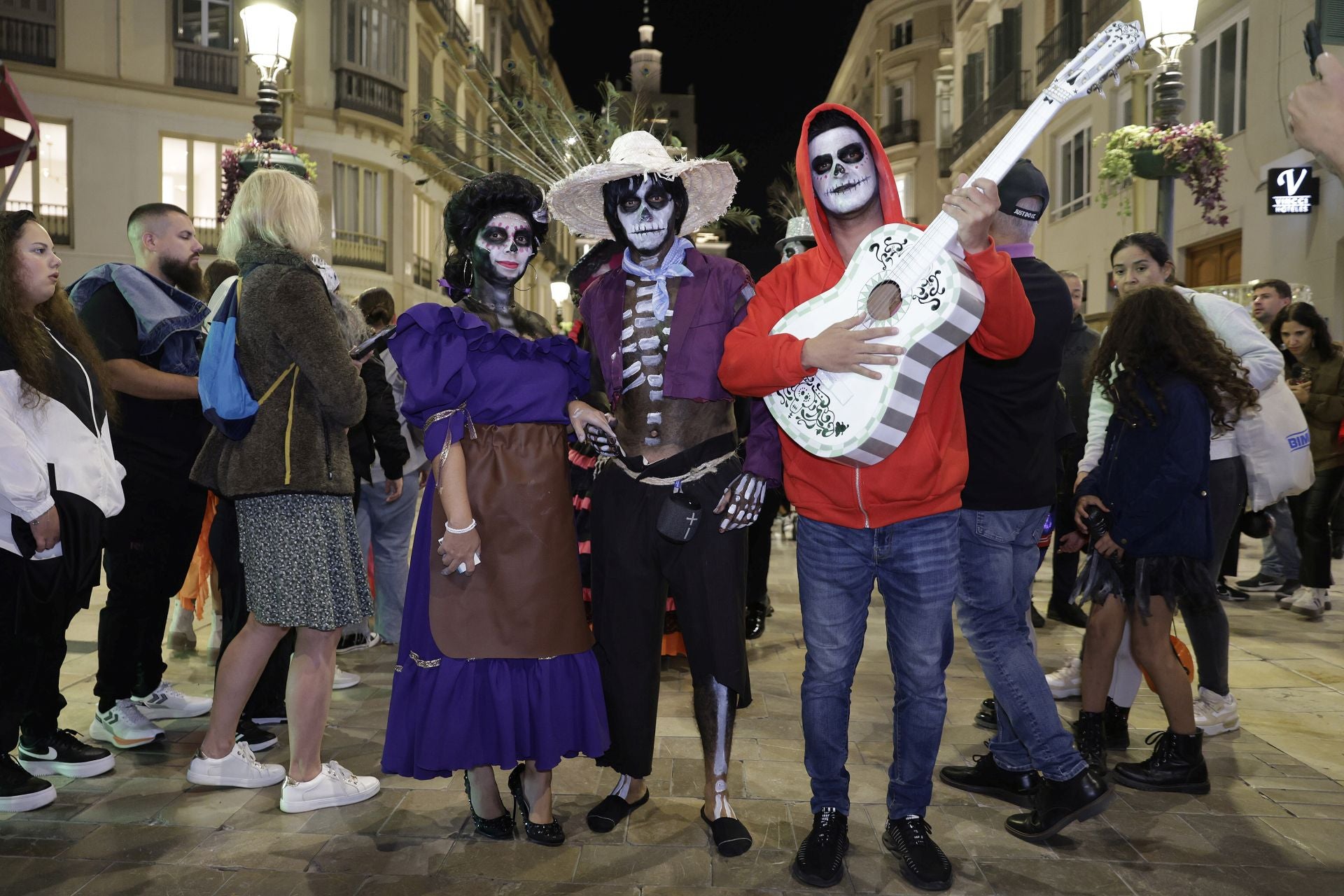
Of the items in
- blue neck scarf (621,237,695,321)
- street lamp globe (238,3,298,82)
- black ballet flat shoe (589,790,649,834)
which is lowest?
black ballet flat shoe (589,790,649,834)

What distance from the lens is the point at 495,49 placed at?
103 feet

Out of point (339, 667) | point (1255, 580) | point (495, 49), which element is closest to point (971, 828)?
point (339, 667)

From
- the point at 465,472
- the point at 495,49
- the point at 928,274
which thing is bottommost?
the point at 465,472

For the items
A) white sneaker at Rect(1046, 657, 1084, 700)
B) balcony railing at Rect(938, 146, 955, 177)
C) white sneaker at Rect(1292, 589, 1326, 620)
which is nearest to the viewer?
white sneaker at Rect(1046, 657, 1084, 700)

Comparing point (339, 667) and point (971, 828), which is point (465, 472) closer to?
point (971, 828)

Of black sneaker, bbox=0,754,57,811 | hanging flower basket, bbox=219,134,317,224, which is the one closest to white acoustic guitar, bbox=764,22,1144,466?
black sneaker, bbox=0,754,57,811

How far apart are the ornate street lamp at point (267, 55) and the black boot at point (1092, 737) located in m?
6.32

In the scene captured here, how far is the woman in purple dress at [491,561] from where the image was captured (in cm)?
304

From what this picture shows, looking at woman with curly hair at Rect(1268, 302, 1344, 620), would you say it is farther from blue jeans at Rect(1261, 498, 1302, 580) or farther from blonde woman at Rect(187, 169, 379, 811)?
blonde woman at Rect(187, 169, 379, 811)

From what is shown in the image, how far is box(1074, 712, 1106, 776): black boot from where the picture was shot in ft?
12.6

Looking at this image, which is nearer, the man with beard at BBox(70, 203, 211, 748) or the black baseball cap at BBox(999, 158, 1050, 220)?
the black baseball cap at BBox(999, 158, 1050, 220)

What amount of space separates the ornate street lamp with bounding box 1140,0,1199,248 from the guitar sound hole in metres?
5.02

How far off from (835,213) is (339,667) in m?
3.68

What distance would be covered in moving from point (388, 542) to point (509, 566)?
8.99 ft
